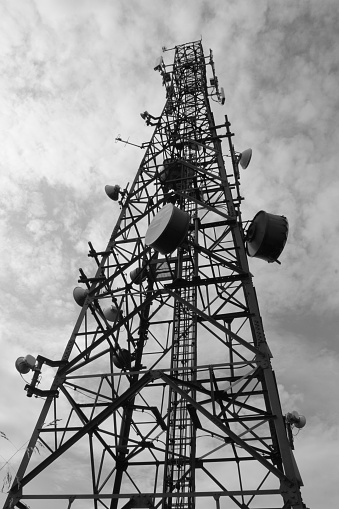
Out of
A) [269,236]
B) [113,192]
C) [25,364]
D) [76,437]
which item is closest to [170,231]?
[269,236]

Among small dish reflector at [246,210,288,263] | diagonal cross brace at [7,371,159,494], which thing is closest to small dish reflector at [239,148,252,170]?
small dish reflector at [246,210,288,263]

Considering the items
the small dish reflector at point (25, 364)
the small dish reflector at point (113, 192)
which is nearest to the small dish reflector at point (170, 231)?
the small dish reflector at point (25, 364)

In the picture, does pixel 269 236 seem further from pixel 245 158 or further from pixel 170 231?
pixel 245 158

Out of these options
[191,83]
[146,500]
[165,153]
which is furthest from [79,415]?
[191,83]

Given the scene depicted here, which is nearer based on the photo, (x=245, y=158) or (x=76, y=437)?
(x=76, y=437)

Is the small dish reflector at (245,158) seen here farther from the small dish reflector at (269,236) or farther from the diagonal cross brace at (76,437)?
the diagonal cross brace at (76,437)

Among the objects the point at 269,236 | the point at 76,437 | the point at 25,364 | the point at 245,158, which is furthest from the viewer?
the point at 245,158

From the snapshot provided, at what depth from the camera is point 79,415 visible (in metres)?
8.80

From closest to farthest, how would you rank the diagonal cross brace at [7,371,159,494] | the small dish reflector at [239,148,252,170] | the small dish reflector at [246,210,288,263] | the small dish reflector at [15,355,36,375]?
1. the diagonal cross brace at [7,371,159,494]
2. the small dish reflector at [15,355,36,375]
3. the small dish reflector at [246,210,288,263]
4. the small dish reflector at [239,148,252,170]

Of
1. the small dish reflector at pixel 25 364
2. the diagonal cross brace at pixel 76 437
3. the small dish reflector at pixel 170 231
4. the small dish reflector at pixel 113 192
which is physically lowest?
the diagonal cross brace at pixel 76 437

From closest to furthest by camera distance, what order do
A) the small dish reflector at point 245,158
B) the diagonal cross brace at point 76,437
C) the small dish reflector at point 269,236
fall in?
the diagonal cross brace at point 76,437 → the small dish reflector at point 269,236 → the small dish reflector at point 245,158

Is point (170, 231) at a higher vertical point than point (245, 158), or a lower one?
lower

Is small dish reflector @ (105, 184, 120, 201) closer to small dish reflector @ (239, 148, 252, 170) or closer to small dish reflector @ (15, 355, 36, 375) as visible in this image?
small dish reflector @ (239, 148, 252, 170)

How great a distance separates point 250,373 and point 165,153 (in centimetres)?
985
